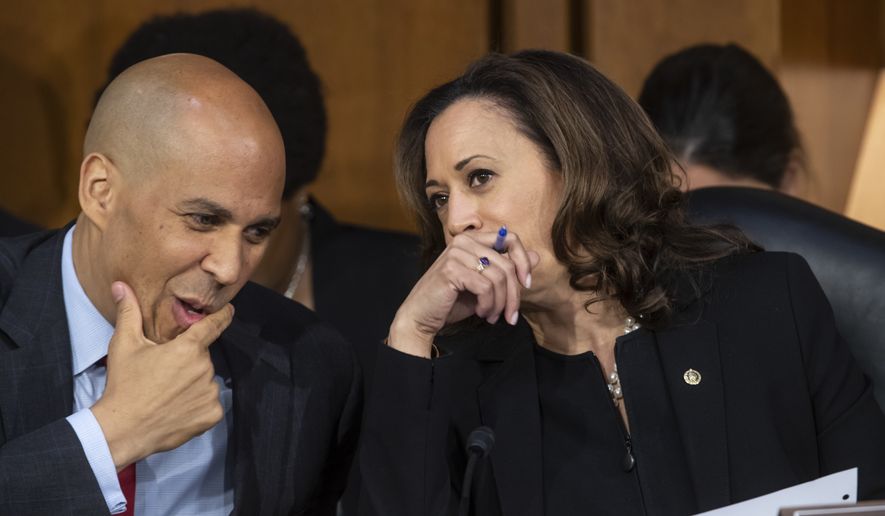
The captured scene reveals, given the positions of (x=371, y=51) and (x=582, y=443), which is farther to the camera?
(x=371, y=51)

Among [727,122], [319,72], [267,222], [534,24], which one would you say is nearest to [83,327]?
[267,222]

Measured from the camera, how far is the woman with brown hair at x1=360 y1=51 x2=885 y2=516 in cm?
203

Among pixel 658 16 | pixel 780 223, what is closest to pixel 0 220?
pixel 780 223

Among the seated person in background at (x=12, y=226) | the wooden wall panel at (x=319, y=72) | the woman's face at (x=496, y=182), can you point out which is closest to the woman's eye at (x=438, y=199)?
the woman's face at (x=496, y=182)

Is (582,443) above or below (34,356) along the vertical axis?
below

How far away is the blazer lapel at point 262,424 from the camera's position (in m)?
2.03

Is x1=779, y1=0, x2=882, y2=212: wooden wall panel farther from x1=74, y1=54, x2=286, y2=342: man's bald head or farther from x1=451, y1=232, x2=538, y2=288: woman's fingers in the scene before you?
x1=74, y1=54, x2=286, y2=342: man's bald head

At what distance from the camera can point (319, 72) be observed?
3.68 m

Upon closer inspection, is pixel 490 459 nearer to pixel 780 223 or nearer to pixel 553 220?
pixel 553 220

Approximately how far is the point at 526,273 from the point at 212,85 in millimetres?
532

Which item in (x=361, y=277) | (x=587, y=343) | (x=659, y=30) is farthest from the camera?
(x=659, y=30)

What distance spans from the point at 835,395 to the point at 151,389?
3.50 ft

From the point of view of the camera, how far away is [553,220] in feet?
7.07

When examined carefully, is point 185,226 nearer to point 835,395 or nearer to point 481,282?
point 481,282
